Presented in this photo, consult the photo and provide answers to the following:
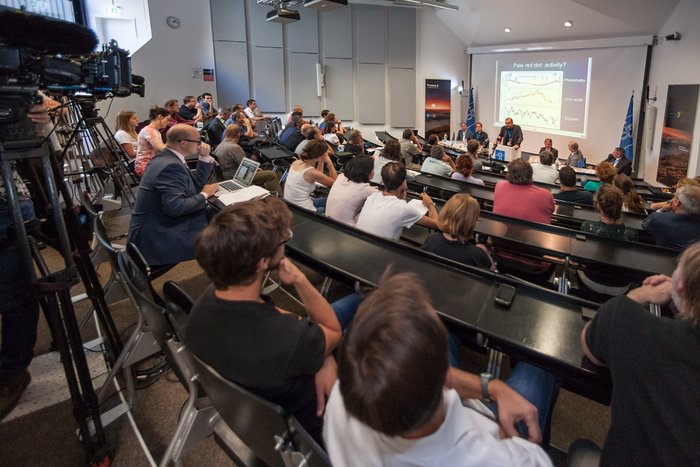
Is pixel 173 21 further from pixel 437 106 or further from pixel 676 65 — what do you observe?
pixel 676 65

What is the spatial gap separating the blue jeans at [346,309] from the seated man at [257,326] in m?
0.51

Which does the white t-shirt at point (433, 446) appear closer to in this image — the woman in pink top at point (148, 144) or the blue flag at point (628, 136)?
the woman in pink top at point (148, 144)

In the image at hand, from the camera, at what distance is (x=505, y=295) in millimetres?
1639

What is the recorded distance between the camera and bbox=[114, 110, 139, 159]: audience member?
509 cm

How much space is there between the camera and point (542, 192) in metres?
3.28

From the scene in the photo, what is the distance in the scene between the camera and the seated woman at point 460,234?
Answer: 2.11 m

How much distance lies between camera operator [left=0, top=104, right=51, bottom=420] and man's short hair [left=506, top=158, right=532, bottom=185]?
310 centimetres

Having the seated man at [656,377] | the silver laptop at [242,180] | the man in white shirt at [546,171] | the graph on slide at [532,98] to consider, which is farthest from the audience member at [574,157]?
the seated man at [656,377]

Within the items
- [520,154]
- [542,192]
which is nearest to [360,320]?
[542,192]

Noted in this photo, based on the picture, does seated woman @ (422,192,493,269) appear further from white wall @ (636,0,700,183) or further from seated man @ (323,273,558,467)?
white wall @ (636,0,700,183)

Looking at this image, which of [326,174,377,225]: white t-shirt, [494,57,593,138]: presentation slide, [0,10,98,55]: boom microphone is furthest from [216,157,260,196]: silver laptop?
[494,57,593,138]: presentation slide

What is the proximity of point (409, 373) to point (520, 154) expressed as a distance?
11510mm

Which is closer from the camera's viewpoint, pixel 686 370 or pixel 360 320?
pixel 360 320

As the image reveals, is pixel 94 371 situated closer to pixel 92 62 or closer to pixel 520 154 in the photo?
pixel 92 62
